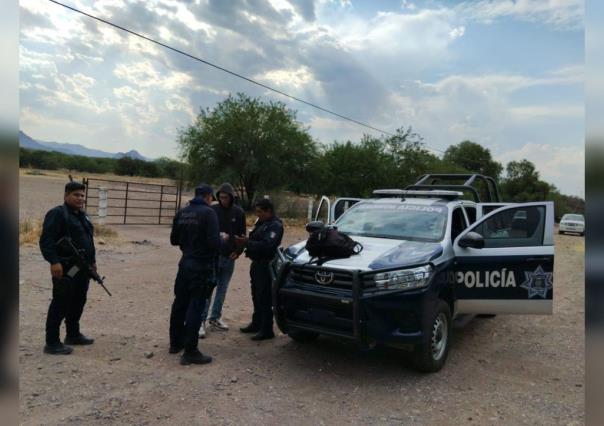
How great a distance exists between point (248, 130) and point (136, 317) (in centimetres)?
1936

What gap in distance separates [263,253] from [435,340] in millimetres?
2133

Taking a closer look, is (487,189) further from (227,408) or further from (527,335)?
(227,408)

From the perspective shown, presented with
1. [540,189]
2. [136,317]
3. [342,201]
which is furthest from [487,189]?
[540,189]

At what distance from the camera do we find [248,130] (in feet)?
80.6

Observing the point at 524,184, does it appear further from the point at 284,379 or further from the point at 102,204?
the point at 284,379

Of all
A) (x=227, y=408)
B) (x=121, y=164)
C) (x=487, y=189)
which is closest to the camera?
(x=227, y=408)

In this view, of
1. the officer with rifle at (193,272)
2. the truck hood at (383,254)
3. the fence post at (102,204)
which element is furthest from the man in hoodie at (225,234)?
the fence post at (102,204)

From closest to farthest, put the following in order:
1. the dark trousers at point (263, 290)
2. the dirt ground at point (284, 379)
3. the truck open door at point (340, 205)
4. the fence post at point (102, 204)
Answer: the dirt ground at point (284, 379), the dark trousers at point (263, 290), the truck open door at point (340, 205), the fence post at point (102, 204)

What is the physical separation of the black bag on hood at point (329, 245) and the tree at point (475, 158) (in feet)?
218

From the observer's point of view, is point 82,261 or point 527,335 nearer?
point 82,261

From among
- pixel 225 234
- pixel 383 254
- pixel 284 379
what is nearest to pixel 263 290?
pixel 225 234

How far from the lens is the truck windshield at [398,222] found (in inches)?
211

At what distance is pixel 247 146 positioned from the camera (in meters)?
24.8

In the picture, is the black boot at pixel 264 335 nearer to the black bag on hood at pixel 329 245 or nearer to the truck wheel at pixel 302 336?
the truck wheel at pixel 302 336
